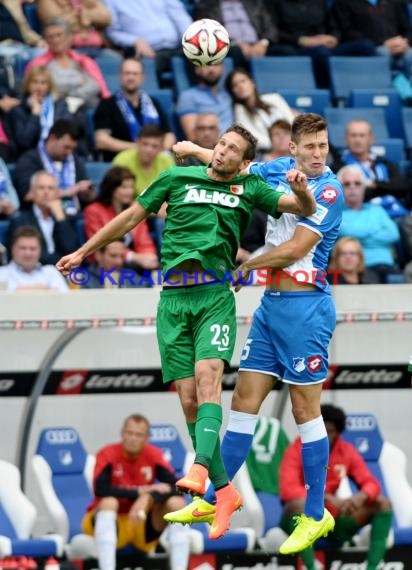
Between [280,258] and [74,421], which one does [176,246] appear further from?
[74,421]

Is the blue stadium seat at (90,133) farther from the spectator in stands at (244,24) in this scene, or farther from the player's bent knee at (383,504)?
the player's bent knee at (383,504)

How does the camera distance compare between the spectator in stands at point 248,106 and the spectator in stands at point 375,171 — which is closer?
the spectator in stands at point 375,171

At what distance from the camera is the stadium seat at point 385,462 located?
1312cm

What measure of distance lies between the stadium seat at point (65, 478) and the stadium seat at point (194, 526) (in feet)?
1.86

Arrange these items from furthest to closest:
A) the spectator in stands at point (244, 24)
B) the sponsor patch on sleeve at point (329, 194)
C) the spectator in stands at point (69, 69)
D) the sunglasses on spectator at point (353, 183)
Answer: the spectator in stands at point (244, 24) → the spectator in stands at point (69, 69) → the sunglasses on spectator at point (353, 183) → the sponsor patch on sleeve at point (329, 194)

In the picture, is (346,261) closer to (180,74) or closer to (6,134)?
(6,134)

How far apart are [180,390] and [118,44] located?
304 inches

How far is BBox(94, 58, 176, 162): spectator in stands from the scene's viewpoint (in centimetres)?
1512

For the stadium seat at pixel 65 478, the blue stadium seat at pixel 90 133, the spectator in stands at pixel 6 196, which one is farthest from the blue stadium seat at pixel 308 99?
the stadium seat at pixel 65 478

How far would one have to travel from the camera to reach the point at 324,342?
975cm

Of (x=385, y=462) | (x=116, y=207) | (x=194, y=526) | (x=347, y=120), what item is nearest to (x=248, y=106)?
(x=347, y=120)

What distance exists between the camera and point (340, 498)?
12.9m

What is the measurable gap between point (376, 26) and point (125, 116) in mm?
4140

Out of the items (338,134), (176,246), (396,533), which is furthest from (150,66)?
(176,246)
